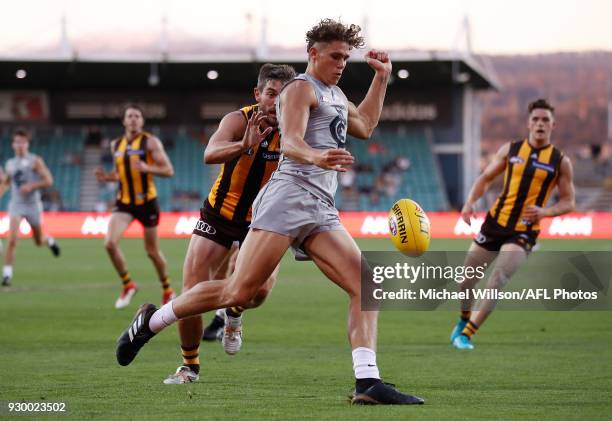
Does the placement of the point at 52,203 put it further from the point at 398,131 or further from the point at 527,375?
the point at 527,375

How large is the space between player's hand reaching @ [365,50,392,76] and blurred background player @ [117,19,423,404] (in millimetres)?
514

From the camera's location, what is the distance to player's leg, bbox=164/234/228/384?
8.74m

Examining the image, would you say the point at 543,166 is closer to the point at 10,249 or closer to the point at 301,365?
the point at 301,365

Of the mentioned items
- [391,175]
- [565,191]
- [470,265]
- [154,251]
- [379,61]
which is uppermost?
[379,61]

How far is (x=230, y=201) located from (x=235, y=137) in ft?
2.77

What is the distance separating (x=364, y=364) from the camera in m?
7.24

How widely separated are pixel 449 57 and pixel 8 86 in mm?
21642

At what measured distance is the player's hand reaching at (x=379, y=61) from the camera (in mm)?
8109

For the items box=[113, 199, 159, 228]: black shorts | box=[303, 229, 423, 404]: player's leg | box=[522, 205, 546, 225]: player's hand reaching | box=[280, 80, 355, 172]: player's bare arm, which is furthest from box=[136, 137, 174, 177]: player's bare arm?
box=[280, 80, 355, 172]: player's bare arm

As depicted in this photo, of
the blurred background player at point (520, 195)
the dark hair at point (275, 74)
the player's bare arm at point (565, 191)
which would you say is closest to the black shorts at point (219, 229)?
the dark hair at point (275, 74)

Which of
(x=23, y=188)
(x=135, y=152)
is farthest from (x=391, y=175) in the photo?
(x=135, y=152)

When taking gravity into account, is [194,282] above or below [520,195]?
below

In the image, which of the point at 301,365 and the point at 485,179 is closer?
the point at 301,365

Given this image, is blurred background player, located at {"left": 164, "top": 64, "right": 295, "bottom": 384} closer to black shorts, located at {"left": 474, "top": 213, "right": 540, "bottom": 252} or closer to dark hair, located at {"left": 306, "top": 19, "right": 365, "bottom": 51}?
dark hair, located at {"left": 306, "top": 19, "right": 365, "bottom": 51}
